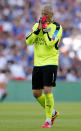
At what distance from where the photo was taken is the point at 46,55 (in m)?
7.36

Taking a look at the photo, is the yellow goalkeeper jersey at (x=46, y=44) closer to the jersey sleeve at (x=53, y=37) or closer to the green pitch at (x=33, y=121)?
the jersey sleeve at (x=53, y=37)

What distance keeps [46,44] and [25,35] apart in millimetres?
10247

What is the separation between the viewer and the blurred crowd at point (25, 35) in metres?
16.7

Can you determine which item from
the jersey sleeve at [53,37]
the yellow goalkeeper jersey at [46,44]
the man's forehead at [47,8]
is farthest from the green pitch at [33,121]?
the man's forehead at [47,8]

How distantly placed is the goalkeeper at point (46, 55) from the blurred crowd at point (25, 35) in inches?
337

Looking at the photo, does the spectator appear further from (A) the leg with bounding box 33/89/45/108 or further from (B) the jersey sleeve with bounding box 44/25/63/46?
(B) the jersey sleeve with bounding box 44/25/63/46

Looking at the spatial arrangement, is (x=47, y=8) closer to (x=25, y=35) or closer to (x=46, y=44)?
(x=46, y=44)

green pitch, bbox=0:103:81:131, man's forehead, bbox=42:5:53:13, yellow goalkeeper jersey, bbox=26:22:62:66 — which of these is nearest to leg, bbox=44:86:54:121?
green pitch, bbox=0:103:81:131

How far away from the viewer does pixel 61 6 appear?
714 inches

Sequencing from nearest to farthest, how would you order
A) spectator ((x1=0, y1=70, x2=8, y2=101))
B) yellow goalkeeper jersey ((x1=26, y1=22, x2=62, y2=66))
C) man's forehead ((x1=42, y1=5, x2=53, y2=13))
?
man's forehead ((x1=42, y1=5, x2=53, y2=13)) → yellow goalkeeper jersey ((x1=26, y1=22, x2=62, y2=66)) → spectator ((x1=0, y1=70, x2=8, y2=101))

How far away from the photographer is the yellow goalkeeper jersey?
23.8 ft

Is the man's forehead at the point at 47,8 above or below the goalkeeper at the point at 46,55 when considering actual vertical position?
above

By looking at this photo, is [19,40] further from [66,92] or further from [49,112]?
[49,112]

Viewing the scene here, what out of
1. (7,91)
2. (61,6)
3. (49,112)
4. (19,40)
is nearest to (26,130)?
(49,112)
